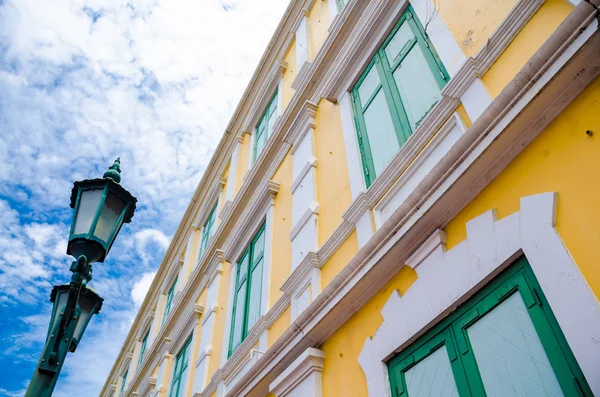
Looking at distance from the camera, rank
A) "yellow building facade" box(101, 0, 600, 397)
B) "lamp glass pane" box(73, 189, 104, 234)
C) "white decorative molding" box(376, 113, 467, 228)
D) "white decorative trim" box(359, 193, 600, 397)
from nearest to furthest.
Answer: "white decorative trim" box(359, 193, 600, 397), "yellow building facade" box(101, 0, 600, 397), "lamp glass pane" box(73, 189, 104, 234), "white decorative molding" box(376, 113, 467, 228)

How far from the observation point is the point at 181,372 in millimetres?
9789

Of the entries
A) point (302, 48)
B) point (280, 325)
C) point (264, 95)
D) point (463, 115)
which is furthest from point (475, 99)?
point (264, 95)

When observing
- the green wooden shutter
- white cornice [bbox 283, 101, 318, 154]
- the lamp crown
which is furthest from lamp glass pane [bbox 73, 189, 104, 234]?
the green wooden shutter

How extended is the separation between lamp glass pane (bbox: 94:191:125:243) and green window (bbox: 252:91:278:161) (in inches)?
231

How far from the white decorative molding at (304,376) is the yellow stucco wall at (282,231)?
1.39 metres

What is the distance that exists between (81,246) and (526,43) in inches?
Answer: 142

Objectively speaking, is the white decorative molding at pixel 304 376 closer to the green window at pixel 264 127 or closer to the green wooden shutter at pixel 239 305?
the green wooden shutter at pixel 239 305

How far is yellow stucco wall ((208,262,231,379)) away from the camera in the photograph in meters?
7.73

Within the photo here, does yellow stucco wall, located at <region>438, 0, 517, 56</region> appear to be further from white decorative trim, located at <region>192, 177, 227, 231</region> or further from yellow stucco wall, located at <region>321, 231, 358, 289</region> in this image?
white decorative trim, located at <region>192, 177, 227, 231</region>

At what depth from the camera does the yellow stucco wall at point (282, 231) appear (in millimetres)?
6305

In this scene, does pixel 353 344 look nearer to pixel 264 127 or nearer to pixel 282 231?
pixel 282 231

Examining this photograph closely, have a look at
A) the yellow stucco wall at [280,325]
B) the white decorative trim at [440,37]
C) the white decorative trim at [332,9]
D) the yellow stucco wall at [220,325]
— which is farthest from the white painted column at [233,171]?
the white decorative trim at [440,37]

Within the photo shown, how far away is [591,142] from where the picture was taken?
273 cm

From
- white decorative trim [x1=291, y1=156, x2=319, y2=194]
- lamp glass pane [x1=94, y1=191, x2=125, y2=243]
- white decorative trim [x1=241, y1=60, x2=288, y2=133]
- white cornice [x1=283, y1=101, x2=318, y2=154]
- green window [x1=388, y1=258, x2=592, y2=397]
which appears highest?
white decorative trim [x1=241, y1=60, x2=288, y2=133]
